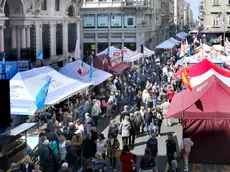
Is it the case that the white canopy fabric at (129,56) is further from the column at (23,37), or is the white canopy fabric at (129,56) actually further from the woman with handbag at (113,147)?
the woman with handbag at (113,147)

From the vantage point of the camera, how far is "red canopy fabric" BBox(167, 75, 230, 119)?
15.7m

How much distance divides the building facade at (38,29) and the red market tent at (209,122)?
14.8 metres

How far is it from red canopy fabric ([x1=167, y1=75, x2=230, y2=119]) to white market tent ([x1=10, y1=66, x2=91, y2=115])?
17.4 feet

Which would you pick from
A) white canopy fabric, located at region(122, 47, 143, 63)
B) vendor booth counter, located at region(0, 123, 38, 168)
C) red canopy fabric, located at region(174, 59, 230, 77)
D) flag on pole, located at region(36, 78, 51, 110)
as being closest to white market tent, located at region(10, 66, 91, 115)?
flag on pole, located at region(36, 78, 51, 110)

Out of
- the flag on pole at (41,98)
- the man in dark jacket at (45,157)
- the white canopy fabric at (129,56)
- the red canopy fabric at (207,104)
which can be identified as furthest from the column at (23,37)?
the man in dark jacket at (45,157)

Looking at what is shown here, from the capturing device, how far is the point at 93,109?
69.4 ft

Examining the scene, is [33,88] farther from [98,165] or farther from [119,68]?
[119,68]

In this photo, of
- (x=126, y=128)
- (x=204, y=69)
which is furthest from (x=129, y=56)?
(x=126, y=128)

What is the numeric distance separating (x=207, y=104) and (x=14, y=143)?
6.60 m

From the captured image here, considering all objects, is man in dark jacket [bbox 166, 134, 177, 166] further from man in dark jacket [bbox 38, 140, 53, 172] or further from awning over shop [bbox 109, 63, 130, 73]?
awning over shop [bbox 109, 63, 130, 73]

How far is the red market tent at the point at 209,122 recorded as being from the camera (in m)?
15.8

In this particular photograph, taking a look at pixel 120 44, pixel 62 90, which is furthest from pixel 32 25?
pixel 120 44

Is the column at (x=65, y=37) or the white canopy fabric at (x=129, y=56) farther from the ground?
the column at (x=65, y=37)

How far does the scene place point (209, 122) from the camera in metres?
15.9
